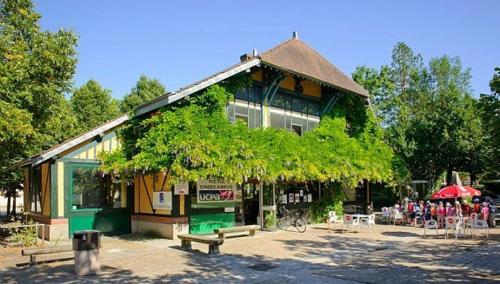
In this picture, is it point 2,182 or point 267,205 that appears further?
point 2,182

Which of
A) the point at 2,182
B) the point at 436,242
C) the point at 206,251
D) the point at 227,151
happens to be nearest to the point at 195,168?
the point at 227,151

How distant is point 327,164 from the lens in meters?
18.6

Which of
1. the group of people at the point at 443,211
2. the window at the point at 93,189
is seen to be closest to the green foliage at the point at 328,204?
the group of people at the point at 443,211

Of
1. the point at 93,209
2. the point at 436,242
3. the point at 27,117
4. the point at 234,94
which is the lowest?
the point at 436,242

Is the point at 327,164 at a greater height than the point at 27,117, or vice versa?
the point at 27,117

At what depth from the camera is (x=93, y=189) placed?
16.2 m

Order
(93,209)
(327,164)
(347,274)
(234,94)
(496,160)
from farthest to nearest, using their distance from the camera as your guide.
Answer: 1. (496,160)
2. (327,164)
3. (234,94)
4. (93,209)
5. (347,274)

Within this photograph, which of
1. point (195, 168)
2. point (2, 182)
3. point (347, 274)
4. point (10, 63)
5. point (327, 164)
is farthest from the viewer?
point (2, 182)

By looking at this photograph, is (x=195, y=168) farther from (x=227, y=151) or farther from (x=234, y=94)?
(x=234, y=94)

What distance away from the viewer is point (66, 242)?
1466 cm

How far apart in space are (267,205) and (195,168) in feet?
16.8

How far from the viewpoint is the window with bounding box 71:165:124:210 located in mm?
15727

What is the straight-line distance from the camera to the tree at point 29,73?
12633mm

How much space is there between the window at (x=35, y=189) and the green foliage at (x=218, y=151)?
111 inches
